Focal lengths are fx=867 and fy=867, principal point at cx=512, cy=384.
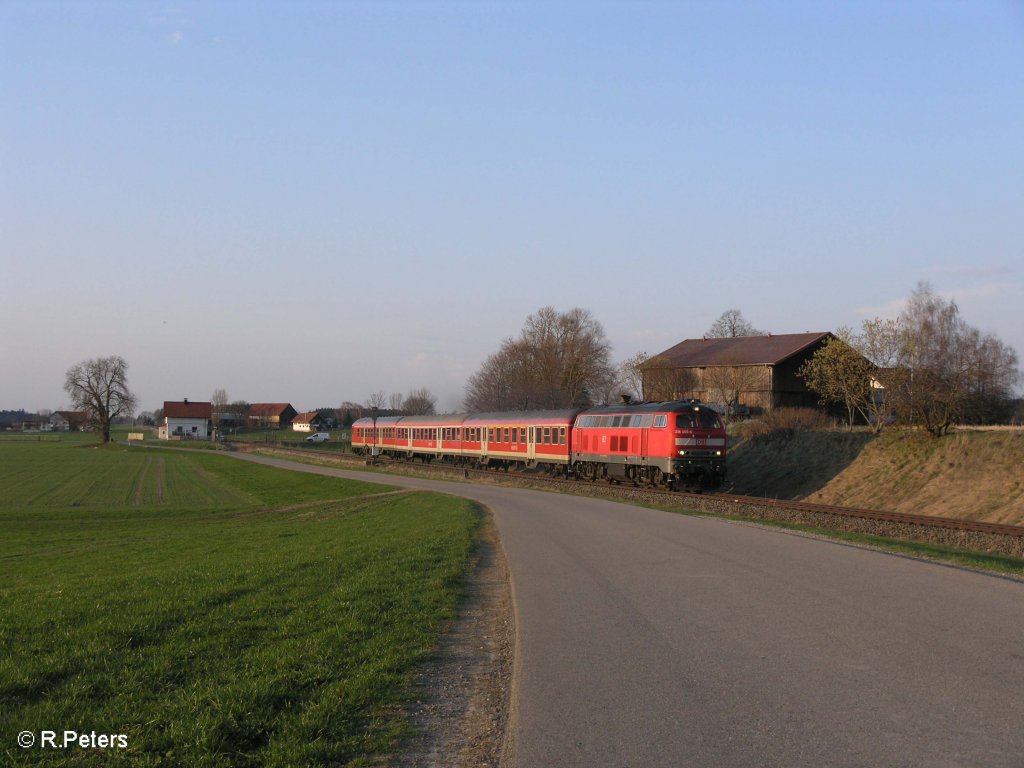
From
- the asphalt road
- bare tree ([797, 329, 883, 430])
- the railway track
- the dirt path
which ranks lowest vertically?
the railway track

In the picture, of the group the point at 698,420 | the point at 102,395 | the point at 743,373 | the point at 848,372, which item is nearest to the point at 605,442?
the point at 698,420

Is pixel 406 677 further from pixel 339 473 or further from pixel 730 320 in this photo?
pixel 730 320

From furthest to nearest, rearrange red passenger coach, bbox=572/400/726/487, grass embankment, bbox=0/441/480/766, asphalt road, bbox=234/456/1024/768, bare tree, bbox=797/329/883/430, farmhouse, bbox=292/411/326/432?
farmhouse, bbox=292/411/326/432 → bare tree, bbox=797/329/883/430 → red passenger coach, bbox=572/400/726/487 → grass embankment, bbox=0/441/480/766 → asphalt road, bbox=234/456/1024/768

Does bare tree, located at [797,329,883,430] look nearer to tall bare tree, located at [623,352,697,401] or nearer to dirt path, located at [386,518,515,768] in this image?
tall bare tree, located at [623,352,697,401]

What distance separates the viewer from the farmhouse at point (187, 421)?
466 ft

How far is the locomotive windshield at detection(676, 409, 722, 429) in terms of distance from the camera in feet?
97.0

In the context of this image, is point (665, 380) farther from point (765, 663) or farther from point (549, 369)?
point (765, 663)

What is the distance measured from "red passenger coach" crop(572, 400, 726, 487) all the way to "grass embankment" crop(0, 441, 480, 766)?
11507mm

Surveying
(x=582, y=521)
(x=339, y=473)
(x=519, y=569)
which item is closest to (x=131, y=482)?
(x=339, y=473)

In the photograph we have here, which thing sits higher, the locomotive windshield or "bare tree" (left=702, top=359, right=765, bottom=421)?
"bare tree" (left=702, top=359, right=765, bottom=421)

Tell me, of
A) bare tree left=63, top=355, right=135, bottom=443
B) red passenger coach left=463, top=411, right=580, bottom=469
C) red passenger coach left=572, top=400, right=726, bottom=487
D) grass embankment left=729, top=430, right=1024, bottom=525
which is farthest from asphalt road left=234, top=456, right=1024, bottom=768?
bare tree left=63, top=355, right=135, bottom=443

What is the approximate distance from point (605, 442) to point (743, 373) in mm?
26519

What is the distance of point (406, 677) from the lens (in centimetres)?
693

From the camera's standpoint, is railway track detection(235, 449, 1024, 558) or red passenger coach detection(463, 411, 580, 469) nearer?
railway track detection(235, 449, 1024, 558)
